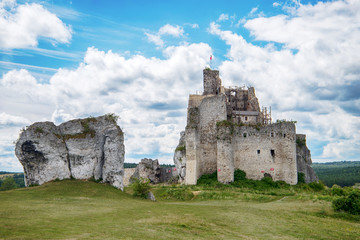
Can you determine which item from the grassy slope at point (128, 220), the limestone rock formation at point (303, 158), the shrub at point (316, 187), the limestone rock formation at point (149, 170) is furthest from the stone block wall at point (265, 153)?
the limestone rock formation at point (149, 170)

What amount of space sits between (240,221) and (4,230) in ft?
42.4

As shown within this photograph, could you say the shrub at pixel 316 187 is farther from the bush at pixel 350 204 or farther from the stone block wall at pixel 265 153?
the bush at pixel 350 204

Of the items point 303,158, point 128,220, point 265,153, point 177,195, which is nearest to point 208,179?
point 265,153

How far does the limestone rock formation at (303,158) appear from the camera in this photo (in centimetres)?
4656

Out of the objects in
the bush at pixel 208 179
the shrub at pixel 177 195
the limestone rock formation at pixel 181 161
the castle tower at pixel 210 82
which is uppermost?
the castle tower at pixel 210 82

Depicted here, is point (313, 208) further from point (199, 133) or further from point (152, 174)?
point (152, 174)

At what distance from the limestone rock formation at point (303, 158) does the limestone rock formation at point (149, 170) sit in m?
25.0

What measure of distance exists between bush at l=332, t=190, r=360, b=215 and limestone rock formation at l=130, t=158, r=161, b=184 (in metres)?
37.8

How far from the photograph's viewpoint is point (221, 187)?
38594 mm

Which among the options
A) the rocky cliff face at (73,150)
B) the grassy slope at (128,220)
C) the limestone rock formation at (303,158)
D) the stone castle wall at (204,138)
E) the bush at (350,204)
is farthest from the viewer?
the limestone rock formation at (303,158)

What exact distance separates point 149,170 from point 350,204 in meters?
39.0

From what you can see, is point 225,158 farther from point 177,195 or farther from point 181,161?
point 181,161

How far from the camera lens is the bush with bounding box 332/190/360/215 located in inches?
960

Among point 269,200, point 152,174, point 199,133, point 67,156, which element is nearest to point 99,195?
point 67,156
